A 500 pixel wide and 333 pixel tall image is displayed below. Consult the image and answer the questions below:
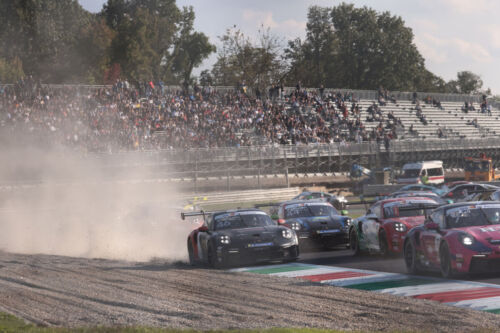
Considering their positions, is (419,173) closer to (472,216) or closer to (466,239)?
(472,216)

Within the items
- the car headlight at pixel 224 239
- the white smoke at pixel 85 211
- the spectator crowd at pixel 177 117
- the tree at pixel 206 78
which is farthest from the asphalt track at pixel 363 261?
the tree at pixel 206 78

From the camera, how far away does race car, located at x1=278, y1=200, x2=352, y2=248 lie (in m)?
19.7

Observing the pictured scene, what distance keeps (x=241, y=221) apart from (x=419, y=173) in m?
32.6

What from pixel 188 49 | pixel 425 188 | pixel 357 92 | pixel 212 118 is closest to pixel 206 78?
pixel 188 49

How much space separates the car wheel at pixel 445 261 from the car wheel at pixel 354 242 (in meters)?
5.36

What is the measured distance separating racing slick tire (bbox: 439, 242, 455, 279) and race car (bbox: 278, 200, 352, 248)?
22.5ft

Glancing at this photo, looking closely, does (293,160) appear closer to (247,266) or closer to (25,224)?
(25,224)

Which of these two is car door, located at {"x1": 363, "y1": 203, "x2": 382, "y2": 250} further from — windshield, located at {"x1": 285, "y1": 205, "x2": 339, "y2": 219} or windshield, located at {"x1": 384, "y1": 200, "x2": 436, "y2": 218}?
windshield, located at {"x1": 285, "y1": 205, "x2": 339, "y2": 219}

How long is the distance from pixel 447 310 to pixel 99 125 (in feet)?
107

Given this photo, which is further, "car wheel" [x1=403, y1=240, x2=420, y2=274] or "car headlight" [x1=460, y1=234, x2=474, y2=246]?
"car wheel" [x1=403, y1=240, x2=420, y2=274]

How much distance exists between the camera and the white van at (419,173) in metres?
48.6

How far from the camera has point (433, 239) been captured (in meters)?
13.2

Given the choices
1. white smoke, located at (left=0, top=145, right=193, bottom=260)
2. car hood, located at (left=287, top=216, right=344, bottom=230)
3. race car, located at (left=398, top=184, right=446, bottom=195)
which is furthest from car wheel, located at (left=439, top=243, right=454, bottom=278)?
race car, located at (left=398, top=184, right=446, bottom=195)

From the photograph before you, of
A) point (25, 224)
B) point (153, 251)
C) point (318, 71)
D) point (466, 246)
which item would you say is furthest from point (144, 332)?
→ point (318, 71)
